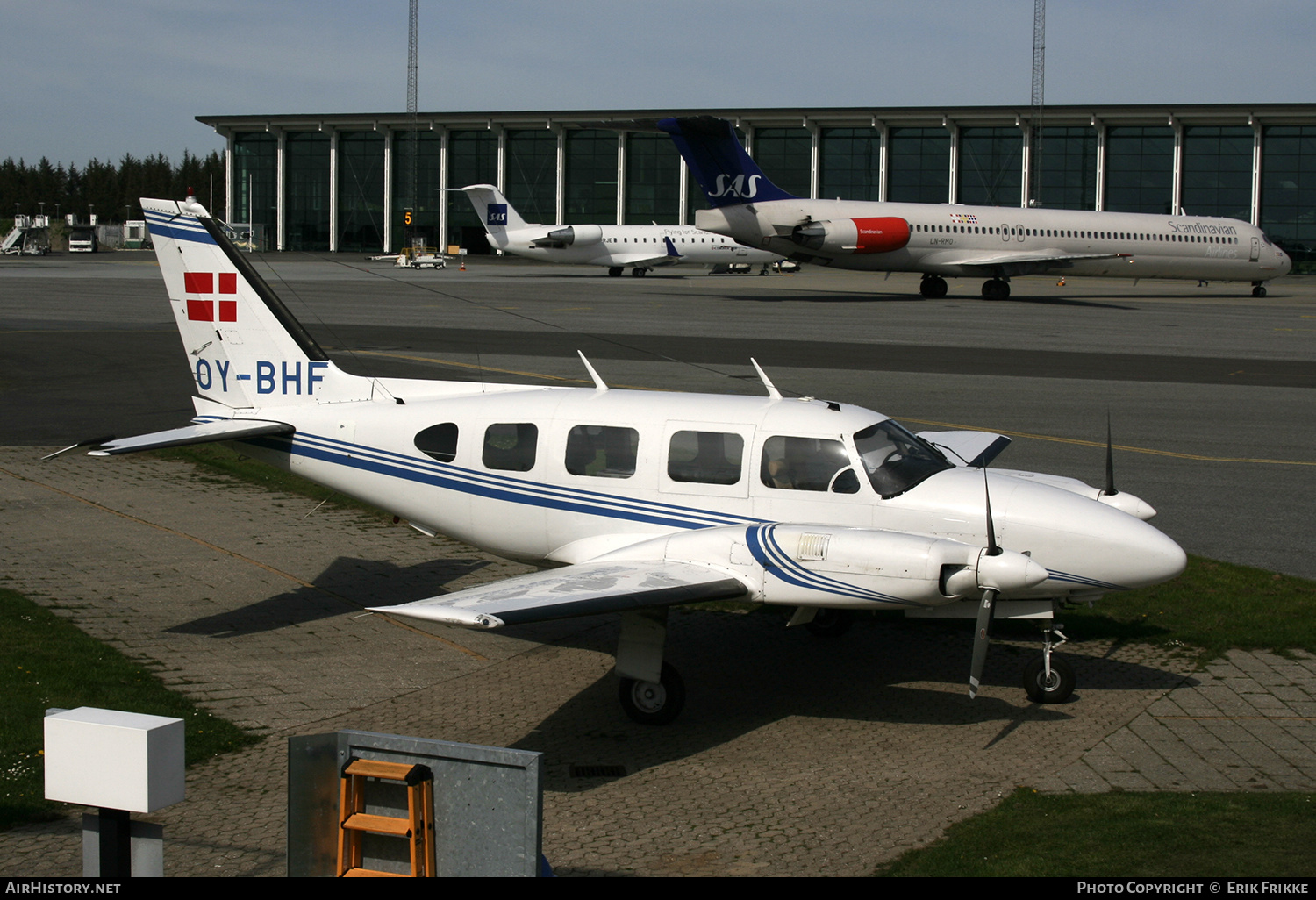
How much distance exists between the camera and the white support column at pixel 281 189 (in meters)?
109

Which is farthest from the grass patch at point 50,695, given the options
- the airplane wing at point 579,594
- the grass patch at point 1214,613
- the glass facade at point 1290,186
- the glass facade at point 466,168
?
the glass facade at point 466,168

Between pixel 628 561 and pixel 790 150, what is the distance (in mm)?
90985

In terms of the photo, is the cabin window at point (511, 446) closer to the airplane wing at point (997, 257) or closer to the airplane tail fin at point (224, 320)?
the airplane tail fin at point (224, 320)

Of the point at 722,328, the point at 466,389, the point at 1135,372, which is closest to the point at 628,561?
the point at 466,389

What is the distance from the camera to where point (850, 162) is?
95.0m

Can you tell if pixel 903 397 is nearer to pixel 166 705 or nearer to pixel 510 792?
pixel 166 705

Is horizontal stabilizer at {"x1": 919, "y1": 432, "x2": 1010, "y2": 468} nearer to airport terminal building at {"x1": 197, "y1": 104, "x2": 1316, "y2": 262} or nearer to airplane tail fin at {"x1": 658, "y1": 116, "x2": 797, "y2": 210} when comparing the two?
airplane tail fin at {"x1": 658, "y1": 116, "x2": 797, "y2": 210}

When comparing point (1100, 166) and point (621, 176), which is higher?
point (621, 176)

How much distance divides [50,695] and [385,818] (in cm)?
670

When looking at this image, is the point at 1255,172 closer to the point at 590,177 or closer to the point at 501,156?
the point at 590,177

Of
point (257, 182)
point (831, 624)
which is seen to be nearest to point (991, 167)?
point (257, 182)

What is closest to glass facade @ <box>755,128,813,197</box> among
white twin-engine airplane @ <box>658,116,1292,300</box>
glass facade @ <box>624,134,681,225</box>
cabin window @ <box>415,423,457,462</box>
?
glass facade @ <box>624,134,681,225</box>

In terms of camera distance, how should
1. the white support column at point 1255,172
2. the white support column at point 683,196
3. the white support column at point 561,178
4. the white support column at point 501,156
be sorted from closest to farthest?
the white support column at point 1255,172
the white support column at point 683,196
the white support column at point 561,178
the white support column at point 501,156

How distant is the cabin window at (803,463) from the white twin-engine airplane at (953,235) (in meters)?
41.6
